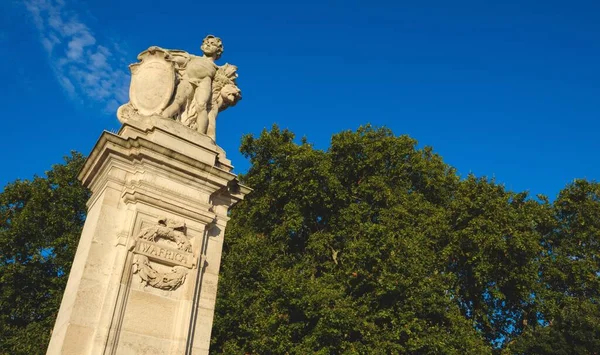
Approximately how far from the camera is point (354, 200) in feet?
74.9

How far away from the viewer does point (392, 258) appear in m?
18.5

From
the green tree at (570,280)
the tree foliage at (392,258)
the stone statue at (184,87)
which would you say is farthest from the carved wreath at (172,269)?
the green tree at (570,280)

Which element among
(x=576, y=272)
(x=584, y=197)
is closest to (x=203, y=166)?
(x=576, y=272)

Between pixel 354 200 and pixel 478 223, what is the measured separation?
491 centimetres

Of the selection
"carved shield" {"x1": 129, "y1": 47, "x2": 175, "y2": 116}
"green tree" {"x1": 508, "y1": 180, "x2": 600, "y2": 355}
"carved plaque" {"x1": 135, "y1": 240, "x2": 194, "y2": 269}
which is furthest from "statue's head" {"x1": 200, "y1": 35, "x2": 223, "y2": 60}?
"green tree" {"x1": 508, "y1": 180, "x2": 600, "y2": 355}

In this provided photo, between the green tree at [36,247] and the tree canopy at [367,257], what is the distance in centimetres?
6

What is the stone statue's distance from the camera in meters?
8.19

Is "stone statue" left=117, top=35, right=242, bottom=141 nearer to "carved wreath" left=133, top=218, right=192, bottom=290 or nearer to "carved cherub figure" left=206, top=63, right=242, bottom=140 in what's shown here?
"carved cherub figure" left=206, top=63, right=242, bottom=140

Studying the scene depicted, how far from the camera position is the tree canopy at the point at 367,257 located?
1786 centimetres

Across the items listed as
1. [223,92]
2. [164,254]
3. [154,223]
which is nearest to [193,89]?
[223,92]

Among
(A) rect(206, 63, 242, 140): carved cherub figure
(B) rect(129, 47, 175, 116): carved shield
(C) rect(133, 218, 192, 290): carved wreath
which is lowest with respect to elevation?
(C) rect(133, 218, 192, 290): carved wreath

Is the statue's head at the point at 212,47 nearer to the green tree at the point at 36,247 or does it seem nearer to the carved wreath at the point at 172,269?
the carved wreath at the point at 172,269

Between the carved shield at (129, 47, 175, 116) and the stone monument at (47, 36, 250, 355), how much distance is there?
1cm

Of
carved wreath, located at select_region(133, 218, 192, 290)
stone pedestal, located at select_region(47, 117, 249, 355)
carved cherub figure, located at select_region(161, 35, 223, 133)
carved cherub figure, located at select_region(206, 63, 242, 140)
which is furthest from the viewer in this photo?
carved cherub figure, located at select_region(206, 63, 242, 140)
